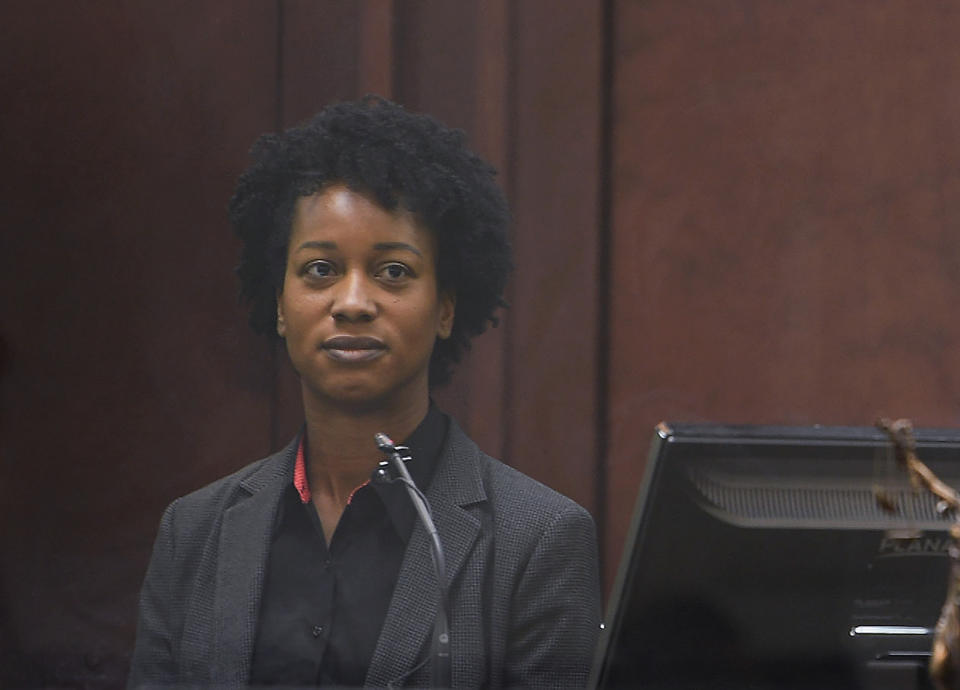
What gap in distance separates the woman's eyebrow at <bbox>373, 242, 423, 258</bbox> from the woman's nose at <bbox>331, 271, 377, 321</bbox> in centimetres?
5

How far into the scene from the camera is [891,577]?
1377 millimetres

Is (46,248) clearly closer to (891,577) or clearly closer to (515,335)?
(515,335)

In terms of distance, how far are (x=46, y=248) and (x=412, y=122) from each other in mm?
688

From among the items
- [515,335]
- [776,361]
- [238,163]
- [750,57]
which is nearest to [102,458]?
[238,163]

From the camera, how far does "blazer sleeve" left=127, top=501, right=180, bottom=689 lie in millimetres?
2234

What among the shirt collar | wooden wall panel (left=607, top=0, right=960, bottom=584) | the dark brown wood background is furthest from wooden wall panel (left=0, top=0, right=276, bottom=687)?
wooden wall panel (left=607, top=0, right=960, bottom=584)

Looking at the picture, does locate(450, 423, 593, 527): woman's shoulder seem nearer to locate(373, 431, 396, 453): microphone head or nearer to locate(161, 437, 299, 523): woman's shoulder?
locate(373, 431, 396, 453): microphone head

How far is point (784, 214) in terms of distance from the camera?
8.41 ft

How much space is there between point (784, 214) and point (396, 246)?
0.76m

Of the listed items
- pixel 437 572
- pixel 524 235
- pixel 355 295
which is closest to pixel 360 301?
pixel 355 295

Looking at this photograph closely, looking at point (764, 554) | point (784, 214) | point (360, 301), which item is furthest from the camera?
point (784, 214)

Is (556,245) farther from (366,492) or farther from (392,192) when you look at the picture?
(366,492)

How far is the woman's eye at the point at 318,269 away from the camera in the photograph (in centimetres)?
228

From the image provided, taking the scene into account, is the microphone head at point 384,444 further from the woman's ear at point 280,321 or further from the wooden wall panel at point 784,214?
the wooden wall panel at point 784,214
